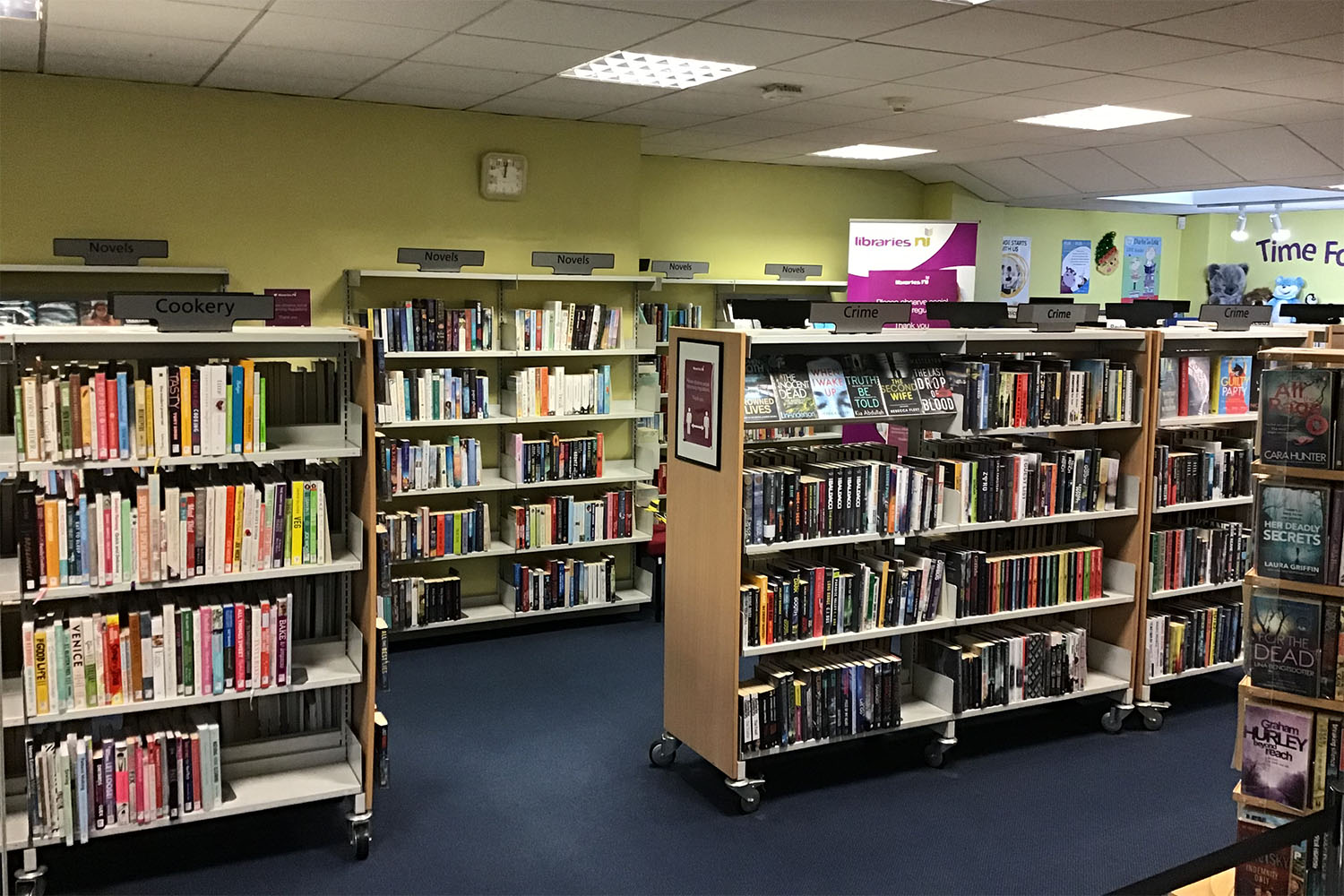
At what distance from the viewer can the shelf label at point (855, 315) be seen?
4.32 m

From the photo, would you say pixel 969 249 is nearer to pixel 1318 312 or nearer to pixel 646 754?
pixel 1318 312

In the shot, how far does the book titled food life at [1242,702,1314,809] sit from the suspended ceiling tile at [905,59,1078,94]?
3.16m

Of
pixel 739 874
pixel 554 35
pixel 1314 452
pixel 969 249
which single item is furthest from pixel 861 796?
pixel 969 249

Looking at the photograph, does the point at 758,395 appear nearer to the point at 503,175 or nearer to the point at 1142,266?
the point at 503,175

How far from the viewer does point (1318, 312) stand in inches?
240

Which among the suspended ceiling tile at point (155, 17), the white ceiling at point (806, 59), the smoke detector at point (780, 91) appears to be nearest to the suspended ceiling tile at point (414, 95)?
the white ceiling at point (806, 59)

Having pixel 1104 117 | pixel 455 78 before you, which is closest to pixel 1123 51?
pixel 1104 117

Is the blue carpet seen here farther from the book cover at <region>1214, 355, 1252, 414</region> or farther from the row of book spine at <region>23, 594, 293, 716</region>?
the book cover at <region>1214, 355, 1252, 414</region>

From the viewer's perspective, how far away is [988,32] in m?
4.32

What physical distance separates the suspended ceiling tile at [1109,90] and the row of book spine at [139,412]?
4.05 meters

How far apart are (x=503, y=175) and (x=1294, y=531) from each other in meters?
4.92

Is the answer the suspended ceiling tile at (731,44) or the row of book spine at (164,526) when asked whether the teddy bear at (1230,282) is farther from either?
the row of book spine at (164,526)

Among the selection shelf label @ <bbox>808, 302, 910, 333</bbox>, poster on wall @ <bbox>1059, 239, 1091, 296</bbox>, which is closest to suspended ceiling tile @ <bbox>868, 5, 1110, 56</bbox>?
shelf label @ <bbox>808, 302, 910, 333</bbox>

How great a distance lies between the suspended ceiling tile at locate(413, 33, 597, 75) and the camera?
4629 mm
